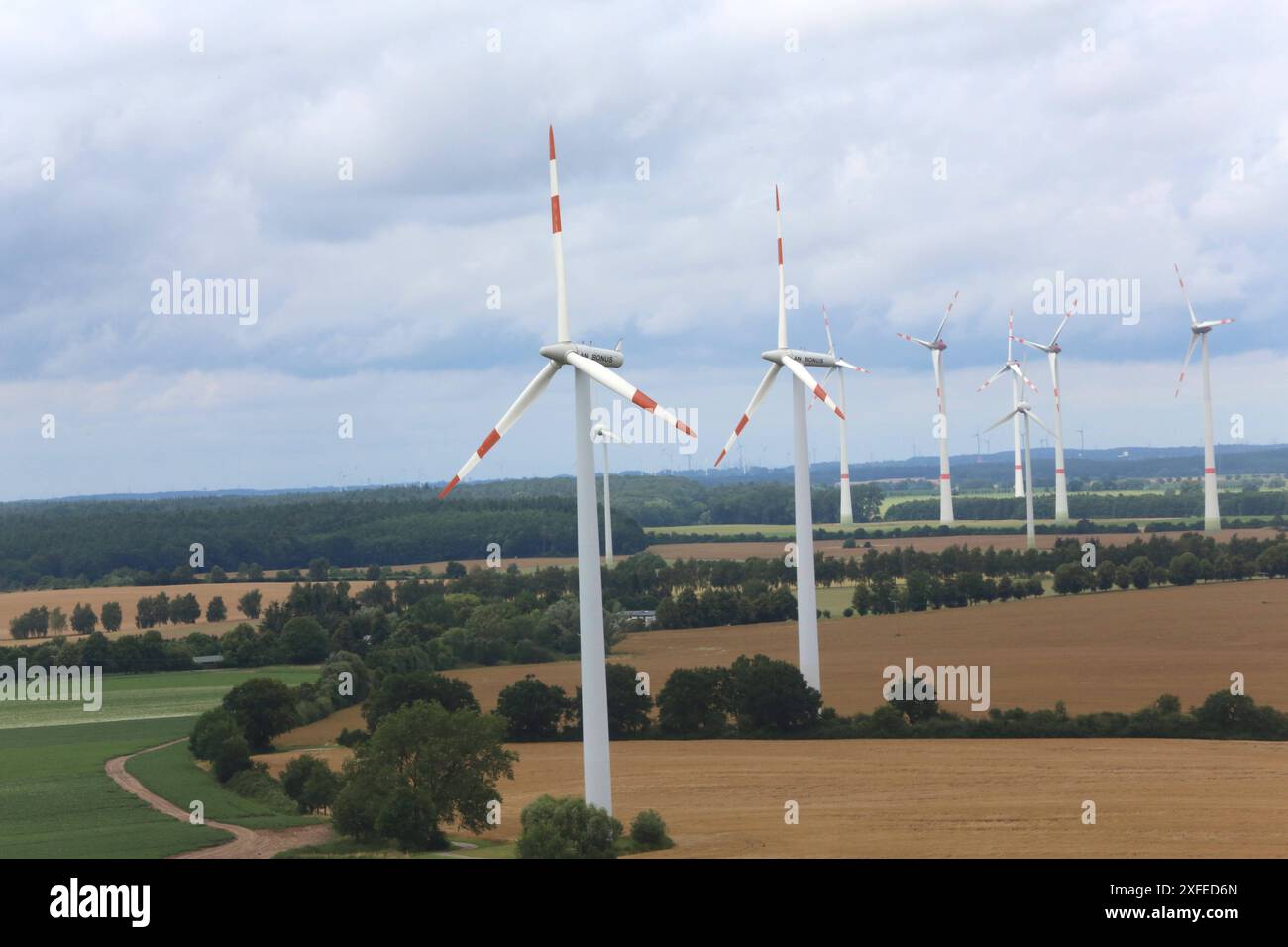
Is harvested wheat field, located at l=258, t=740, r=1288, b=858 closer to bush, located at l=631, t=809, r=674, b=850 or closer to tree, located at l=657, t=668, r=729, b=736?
bush, located at l=631, t=809, r=674, b=850

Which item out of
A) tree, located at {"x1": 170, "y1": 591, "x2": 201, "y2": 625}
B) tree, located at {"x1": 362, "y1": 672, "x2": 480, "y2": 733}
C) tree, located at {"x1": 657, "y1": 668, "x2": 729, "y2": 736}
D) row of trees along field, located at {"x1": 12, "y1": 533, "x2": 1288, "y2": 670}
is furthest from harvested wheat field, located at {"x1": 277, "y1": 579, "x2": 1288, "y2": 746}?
tree, located at {"x1": 170, "y1": 591, "x2": 201, "y2": 625}

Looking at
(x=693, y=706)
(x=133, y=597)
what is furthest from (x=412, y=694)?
(x=133, y=597)

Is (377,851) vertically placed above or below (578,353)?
below

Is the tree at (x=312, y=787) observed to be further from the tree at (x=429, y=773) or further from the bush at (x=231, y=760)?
the bush at (x=231, y=760)

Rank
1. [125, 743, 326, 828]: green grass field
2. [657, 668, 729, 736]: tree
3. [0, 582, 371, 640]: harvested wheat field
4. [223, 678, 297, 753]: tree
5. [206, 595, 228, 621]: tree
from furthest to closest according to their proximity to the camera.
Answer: [206, 595, 228, 621]: tree < [0, 582, 371, 640]: harvested wheat field < [223, 678, 297, 753]: tree < [657, 668, 729, 736]: tree < [125, 743, 326, 828]: green grass field

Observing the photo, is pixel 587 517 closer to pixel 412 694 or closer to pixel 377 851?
pixel 377 851

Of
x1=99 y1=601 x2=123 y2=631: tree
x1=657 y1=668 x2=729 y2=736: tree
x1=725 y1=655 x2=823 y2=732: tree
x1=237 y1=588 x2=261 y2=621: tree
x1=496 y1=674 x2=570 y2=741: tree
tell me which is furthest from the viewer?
x1=237 y1=588 x2=261 y2=621: tree
